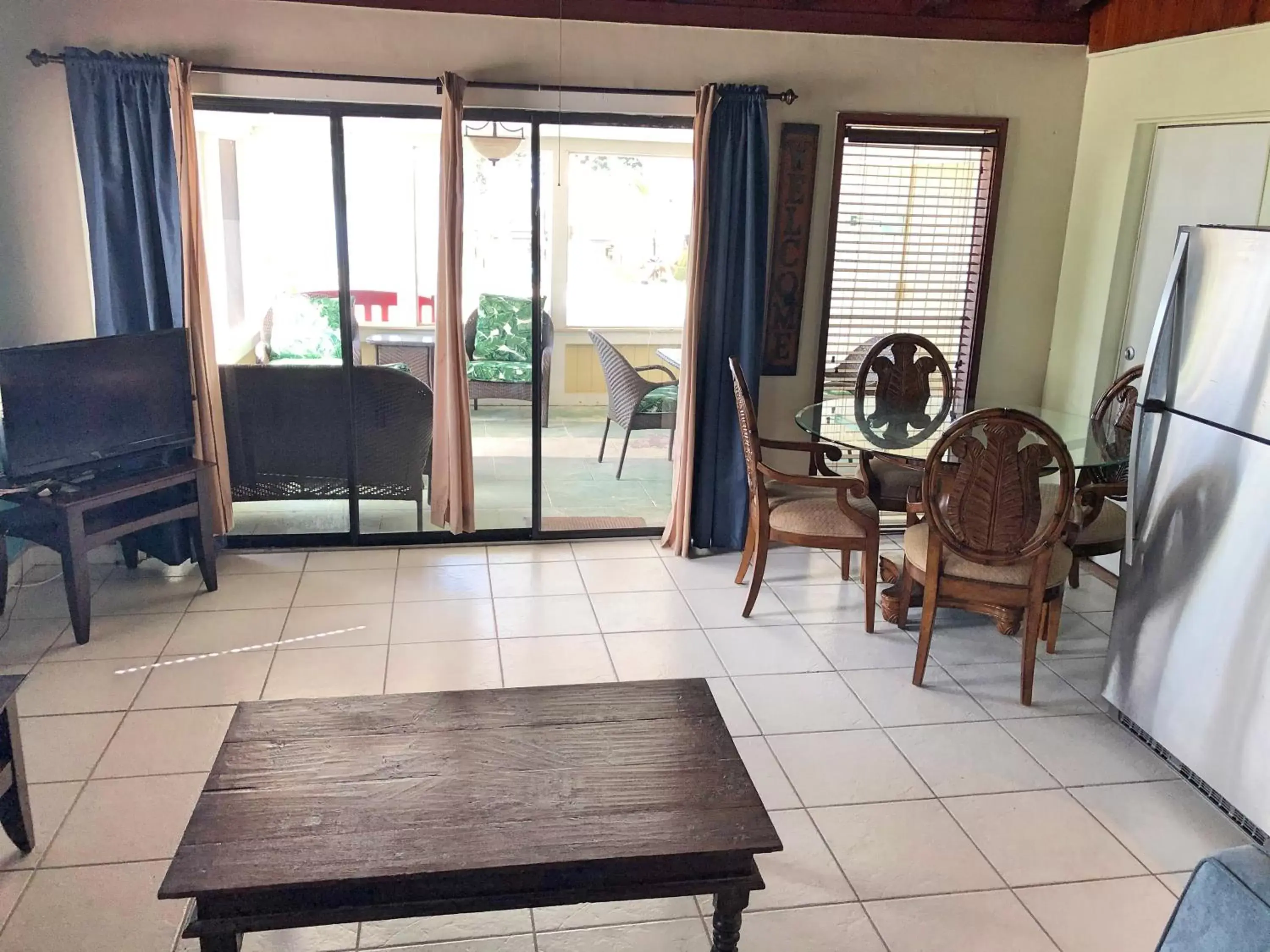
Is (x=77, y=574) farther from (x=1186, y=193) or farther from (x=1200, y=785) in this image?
(x=1186, y=193)

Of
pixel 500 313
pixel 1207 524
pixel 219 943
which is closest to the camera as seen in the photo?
pixel 219 943

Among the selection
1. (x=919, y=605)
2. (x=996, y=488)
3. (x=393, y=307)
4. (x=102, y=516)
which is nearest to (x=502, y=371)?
(x=393, y=307)

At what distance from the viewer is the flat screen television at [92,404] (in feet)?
10.8

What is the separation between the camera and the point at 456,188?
13.0ft

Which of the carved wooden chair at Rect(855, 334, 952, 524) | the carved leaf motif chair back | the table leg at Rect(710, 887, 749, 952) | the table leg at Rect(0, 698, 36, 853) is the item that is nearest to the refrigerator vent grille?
the carved leaf motif chair back

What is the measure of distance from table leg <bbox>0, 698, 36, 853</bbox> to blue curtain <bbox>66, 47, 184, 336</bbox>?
205 cm

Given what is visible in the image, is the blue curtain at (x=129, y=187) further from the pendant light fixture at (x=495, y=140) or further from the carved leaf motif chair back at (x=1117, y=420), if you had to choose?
the carved leaf motif chair back at (x=1117, y=420)

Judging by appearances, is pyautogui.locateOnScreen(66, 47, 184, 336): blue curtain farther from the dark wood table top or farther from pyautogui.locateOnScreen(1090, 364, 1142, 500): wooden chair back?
pyautogui.locateOnScreen(1090, 364, 1142, 500): wooden chair back

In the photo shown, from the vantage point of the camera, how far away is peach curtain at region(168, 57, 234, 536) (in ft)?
12.0

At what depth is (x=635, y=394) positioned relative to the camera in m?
4.62

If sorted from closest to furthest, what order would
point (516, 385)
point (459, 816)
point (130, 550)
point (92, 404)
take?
point (459, 816) < point (92, 404) < point (130, 550) < point (516, 385)

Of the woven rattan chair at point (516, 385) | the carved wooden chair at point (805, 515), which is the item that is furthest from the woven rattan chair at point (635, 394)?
the carved wooden chair at point (805, 515)

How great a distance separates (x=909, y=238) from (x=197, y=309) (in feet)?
10.1

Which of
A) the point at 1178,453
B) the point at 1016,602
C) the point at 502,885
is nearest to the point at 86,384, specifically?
the point at 502,885
